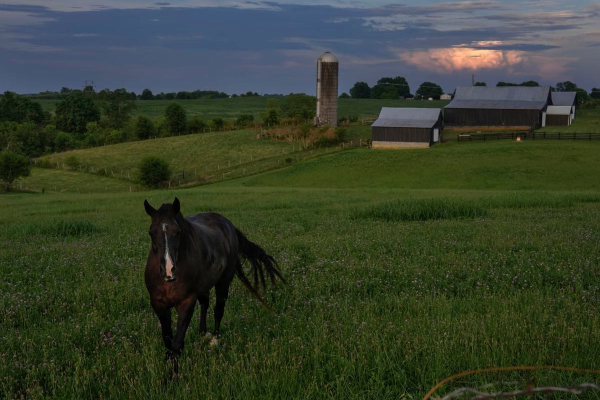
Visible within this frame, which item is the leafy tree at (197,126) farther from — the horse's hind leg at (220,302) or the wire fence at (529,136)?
the horse's hind leg at (220,302)

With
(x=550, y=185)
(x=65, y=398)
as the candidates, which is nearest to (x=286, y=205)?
(x=65, y=398)

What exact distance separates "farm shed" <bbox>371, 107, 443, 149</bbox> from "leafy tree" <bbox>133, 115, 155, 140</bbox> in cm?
6954

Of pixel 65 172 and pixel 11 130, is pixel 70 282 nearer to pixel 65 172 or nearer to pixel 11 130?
pixel 65 172

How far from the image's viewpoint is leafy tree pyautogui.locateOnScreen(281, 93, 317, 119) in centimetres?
13012

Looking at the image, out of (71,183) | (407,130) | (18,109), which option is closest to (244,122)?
(407,130)

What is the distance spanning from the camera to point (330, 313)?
8742 mm

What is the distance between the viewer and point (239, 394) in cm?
567

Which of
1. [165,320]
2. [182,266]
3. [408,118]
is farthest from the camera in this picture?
[408,118]

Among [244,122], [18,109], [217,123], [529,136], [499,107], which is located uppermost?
[18,109]

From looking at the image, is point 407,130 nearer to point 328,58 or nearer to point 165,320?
point 328,58

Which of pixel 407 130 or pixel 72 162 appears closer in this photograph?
pixel 407 130

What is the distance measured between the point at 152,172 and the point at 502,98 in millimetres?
67714

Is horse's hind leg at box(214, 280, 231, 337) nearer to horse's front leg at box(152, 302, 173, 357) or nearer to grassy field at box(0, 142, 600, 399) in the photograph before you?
grassy field at box(0, 142, 600, 399)

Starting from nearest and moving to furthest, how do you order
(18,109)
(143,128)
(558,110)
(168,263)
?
1. (168,263)
2. (558,110)
3. (143,128)
4. (18,109)
